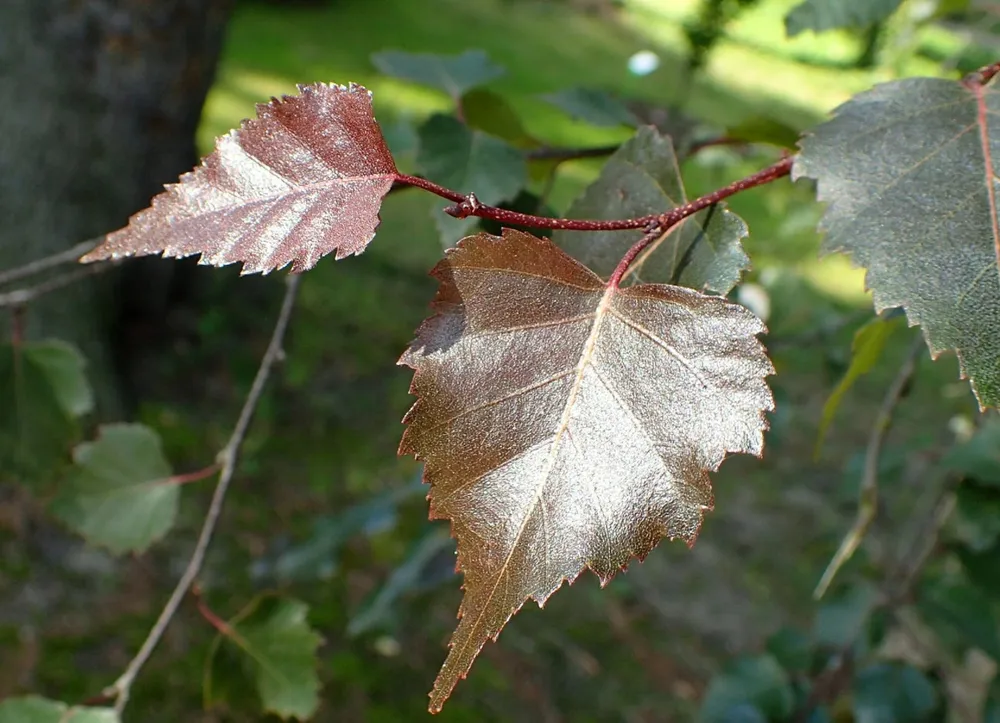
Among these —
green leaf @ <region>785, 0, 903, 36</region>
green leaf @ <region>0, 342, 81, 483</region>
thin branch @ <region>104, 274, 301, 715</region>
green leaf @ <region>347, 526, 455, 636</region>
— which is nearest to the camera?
thin branch @ <region>104, 274, 301, 715</region>

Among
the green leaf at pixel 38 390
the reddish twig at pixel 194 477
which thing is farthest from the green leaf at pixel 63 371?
the reddish twig at pixel 194 477

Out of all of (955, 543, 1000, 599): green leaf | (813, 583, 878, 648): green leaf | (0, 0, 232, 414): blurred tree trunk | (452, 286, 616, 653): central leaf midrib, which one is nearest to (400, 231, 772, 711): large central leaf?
(452, 286, 616, 653): central leaf midrib

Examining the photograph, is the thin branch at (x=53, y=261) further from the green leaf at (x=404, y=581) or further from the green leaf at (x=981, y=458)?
the green leaf at (x=981, y=458)

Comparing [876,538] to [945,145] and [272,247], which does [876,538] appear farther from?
[272,247]

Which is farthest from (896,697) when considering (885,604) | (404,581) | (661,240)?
(661,240)

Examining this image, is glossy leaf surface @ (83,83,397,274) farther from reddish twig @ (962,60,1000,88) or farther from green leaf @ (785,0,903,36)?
green leaf @ (785,0,903,36)

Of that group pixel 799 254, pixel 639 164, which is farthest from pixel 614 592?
pixel 799 254
